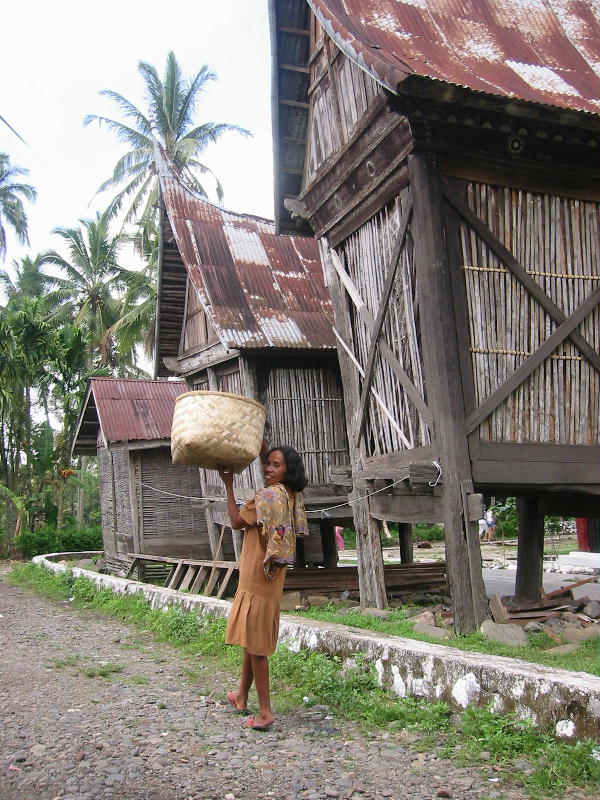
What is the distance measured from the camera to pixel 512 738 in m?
4.11

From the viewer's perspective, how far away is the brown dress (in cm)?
484

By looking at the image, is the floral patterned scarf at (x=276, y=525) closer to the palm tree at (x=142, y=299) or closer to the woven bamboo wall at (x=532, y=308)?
the woven bamboo wall at (x=532, y=308)

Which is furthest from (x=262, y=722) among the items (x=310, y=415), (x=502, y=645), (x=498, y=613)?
(x=310, y=415)

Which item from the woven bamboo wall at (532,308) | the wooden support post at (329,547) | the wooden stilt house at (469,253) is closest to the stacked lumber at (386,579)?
the wooden support post at (329,547)

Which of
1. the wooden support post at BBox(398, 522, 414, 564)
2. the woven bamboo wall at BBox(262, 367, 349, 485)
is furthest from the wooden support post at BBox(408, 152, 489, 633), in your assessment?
the wooden support post at BBox(398, 522, 414, 564)

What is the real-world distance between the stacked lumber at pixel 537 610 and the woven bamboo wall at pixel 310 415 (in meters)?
3.64

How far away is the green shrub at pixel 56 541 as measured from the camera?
74.2ft

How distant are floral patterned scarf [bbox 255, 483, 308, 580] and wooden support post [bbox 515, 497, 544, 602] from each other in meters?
5.06

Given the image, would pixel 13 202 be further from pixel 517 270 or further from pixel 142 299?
pixel 517 270

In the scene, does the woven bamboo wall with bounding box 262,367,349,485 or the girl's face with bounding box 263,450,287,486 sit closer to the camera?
the girl's face with bounding box 263,450,287,486

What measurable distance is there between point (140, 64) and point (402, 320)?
26.6 meters

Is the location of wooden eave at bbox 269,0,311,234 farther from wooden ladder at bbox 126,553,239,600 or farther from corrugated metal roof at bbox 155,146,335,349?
wooden ladder at bbox 126,553,239,600

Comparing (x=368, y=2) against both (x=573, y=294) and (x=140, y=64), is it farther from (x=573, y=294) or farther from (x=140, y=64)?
(x=140, y=64)

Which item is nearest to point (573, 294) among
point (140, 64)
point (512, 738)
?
point (512, 738)
